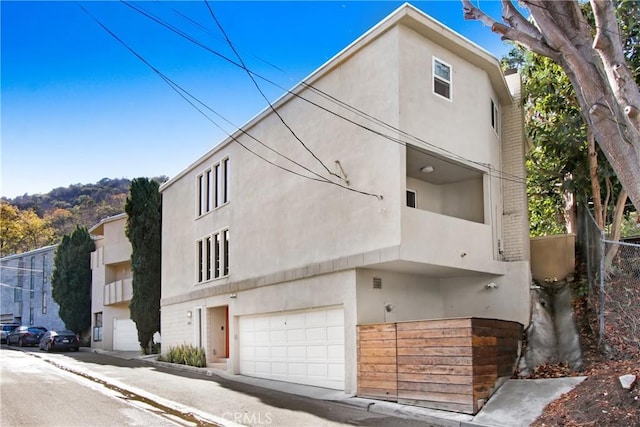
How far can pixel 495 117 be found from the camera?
657 inches

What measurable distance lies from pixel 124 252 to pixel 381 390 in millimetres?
23029

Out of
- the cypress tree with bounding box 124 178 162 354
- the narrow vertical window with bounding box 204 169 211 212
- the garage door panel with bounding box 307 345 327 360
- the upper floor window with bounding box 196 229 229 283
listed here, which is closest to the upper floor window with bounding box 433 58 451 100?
the garage door panel with bounding box 307 345 327 360

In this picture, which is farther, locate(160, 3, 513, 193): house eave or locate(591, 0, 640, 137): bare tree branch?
locate(160, 3, 513, 193): house eave

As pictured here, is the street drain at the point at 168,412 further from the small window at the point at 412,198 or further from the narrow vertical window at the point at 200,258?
the small window at the point at 412,198

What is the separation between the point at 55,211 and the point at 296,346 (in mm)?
Answer: 65968

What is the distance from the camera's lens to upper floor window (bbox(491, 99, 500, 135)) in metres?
16.4

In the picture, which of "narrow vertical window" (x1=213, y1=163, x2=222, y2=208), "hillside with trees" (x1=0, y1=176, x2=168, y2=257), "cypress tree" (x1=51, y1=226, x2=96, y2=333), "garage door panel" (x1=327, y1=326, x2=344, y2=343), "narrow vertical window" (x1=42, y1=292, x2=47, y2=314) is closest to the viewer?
"garage door panel" (x1=327, y1=326, x2=344, y2=343)

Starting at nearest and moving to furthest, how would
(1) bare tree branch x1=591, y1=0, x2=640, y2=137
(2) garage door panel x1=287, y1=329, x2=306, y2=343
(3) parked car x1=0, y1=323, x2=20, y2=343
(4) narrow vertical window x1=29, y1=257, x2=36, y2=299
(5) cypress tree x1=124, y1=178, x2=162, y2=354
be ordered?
(1) bare tree branch x1=591, y1=0, x2=640, y2=137 < (2) garage door panel x1=287, y1=329, x2=306, y2=343 < (5) cypress tree x1=124, y1=178, x2=162, y2=354 < (3) parked car x1=0, y1=323, x2=20, y2=343 < (4) narrow vertical window x1=29, y1=257, x2=36, y2=299

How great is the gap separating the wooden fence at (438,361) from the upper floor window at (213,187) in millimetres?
9396

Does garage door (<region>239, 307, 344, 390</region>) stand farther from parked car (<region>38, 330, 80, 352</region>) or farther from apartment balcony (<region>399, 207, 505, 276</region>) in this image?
parked car (<region>38, 330, 80, 352</region>)

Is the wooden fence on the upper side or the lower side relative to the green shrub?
upper

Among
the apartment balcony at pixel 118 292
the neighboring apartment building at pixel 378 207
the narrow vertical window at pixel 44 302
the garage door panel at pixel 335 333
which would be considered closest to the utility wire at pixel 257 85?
the neighboring apartment building at pixel 378 207

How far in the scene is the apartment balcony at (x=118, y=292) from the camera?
2978 cm

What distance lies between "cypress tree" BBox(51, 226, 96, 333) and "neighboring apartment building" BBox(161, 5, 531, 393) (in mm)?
20131
